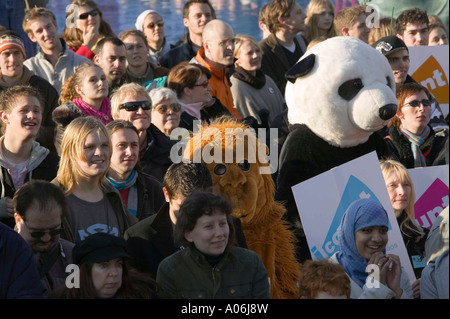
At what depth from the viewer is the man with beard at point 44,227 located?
4.39m

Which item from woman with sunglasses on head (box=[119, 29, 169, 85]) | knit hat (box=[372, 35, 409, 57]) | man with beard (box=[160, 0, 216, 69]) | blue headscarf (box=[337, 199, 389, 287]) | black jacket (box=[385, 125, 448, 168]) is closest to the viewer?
blue headscarf (box=[337, 199, 389, 287])

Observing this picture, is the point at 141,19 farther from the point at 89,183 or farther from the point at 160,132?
the point at 89,183

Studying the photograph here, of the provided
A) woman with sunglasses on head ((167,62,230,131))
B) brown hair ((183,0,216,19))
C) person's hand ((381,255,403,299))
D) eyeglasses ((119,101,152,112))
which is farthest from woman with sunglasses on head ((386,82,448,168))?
brown hair ((183,0,216,19))

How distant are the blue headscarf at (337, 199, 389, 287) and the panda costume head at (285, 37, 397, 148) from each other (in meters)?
0.65

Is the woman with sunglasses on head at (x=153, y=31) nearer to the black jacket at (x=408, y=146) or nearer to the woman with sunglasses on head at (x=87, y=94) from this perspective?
the woman with sunglasses on head at (x=87, y=94)

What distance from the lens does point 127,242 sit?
4.61m

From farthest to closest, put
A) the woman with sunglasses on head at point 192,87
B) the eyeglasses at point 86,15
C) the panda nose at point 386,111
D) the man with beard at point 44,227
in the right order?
the eyeglasses at point 86,15
the woman with sunglasses on head at point 192,87
the panda nose at point 386,111
the man with beard at point 44,227

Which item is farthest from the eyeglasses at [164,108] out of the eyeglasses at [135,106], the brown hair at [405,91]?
the brown hair at [405,91]

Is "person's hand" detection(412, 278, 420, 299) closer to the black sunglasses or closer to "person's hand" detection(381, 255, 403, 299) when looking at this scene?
"person's hand" detection(381, 255, 403, 299)

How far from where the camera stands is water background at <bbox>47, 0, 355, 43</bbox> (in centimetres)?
831

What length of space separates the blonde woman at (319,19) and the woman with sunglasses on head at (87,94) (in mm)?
3055
